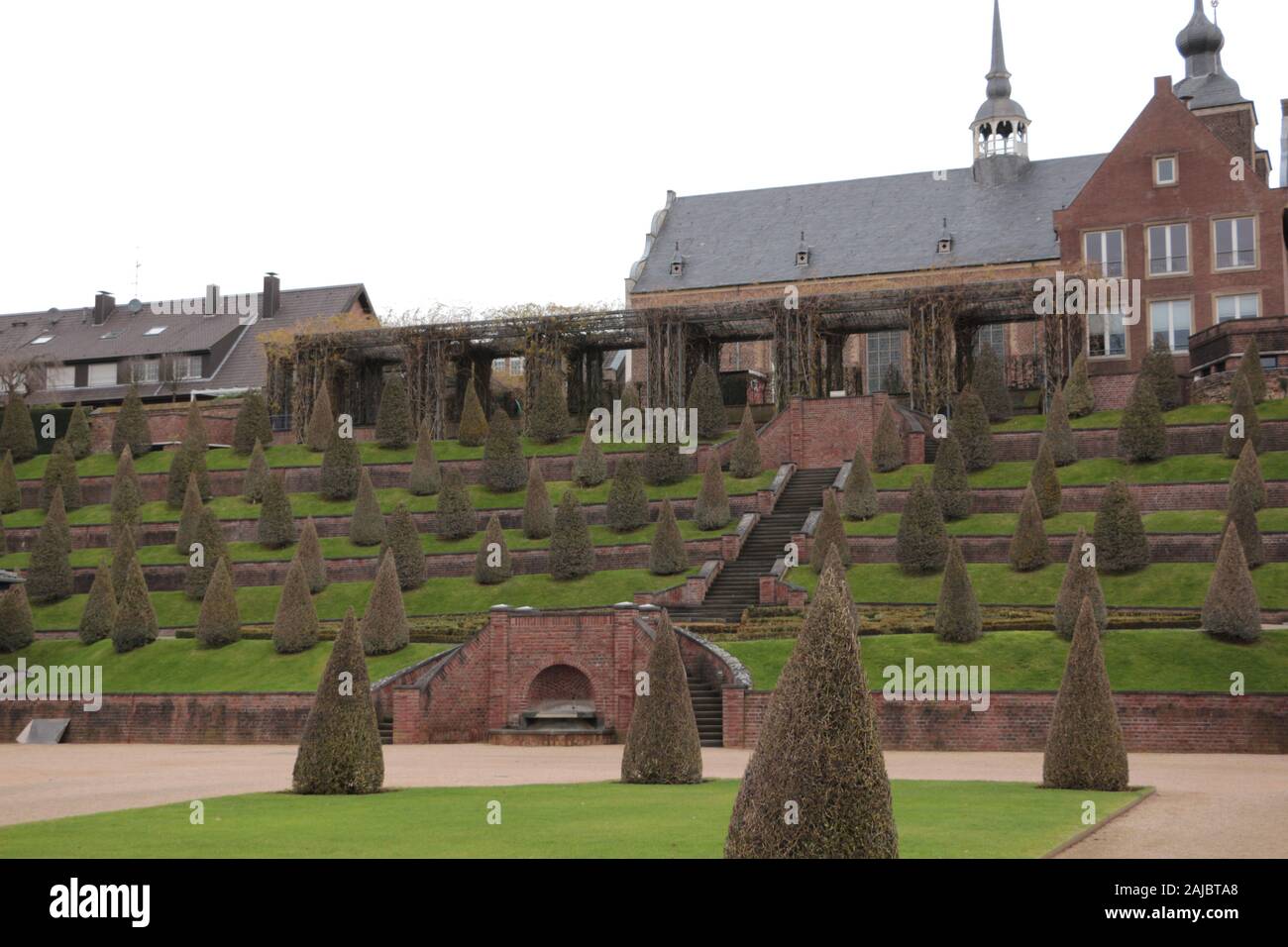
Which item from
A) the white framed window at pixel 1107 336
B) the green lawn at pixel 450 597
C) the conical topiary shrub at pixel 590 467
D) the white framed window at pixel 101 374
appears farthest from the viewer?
the white framed window at pixel 101 374

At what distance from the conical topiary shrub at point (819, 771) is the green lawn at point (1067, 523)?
28.2 meters

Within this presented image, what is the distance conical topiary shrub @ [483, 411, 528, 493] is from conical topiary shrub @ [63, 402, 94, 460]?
1880cm

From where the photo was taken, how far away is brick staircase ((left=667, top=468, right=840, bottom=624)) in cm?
3694

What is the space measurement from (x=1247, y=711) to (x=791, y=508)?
20.0m

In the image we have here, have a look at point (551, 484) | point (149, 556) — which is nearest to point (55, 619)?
point (149, 556)

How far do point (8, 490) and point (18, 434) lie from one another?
18.5ft

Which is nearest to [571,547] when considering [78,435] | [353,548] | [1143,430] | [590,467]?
[590,467]

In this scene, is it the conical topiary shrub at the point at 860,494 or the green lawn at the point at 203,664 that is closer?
the green lawn at the point at 203,664

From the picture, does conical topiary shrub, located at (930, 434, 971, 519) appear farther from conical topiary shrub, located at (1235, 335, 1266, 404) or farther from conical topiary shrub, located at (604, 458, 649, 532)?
conical topiary shrub, located at (1235, 335, 1266, 404)

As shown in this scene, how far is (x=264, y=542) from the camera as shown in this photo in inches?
1850

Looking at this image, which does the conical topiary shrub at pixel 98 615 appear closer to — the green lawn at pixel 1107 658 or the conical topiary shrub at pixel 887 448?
the green lawn at pixel 1107 658

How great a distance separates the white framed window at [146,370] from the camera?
238ft

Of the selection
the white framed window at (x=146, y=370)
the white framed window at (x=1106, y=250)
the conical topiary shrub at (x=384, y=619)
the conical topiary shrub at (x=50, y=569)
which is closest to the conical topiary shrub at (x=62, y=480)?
the conical topiary shrub at (x=50, y=569)
